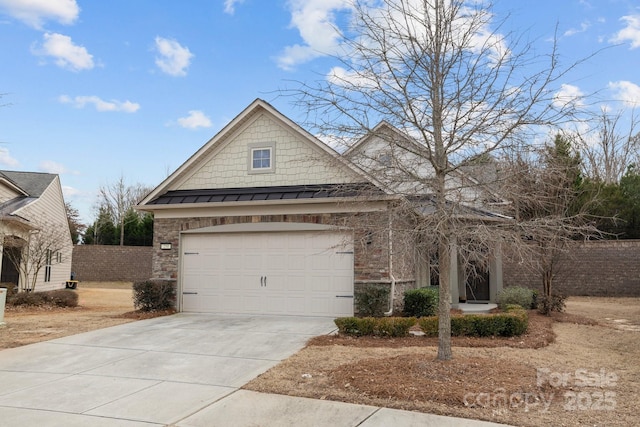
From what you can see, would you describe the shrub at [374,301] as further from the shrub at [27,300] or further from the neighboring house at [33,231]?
the neighboring house at [33,231]

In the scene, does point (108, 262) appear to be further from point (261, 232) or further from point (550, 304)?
point (550, 304)

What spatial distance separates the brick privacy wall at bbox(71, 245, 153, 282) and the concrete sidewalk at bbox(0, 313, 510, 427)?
22.7 metres

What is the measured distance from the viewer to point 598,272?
838 inches

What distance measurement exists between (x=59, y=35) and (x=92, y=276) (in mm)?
22694

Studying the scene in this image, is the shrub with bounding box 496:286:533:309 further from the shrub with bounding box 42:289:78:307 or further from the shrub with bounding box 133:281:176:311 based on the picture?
the shrub with bounding box 42:289:78:307

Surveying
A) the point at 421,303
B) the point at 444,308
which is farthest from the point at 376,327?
the point at 444,308

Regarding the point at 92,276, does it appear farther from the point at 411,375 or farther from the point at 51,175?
the point at 411,375

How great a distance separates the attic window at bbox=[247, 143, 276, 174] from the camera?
14273mm

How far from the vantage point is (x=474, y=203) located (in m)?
7.14

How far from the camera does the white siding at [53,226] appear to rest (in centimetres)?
2152

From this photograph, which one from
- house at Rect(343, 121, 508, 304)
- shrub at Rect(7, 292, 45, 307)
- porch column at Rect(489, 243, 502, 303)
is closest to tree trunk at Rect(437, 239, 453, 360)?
house at Rect(343, 121, 508, 304)

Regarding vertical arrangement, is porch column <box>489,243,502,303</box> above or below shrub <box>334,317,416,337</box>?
above

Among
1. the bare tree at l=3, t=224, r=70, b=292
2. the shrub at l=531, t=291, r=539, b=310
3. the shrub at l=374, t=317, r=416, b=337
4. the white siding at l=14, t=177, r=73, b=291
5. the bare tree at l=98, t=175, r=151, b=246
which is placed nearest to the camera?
the shrub at l=374, t=317, r=416, b=337

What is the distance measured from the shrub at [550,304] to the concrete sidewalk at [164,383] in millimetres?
6871
